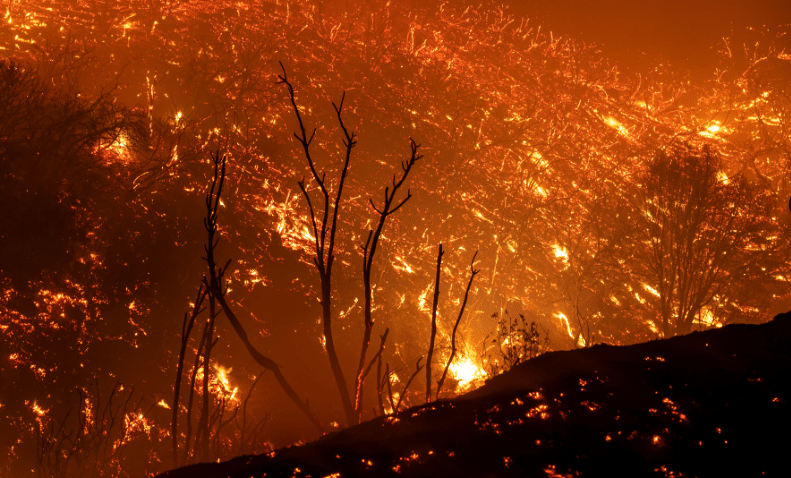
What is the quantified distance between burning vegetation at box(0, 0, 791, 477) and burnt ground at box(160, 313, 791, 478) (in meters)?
3.94

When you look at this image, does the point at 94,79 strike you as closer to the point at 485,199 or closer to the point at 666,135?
the point at 485,199

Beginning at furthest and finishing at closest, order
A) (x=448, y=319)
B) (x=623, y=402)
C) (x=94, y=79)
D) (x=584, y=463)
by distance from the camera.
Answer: (x=448, y=319) < (x=94, y=79) < (x=623, y=402) < (x=584, y=463)

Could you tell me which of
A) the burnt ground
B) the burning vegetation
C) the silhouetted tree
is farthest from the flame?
the burnt ground

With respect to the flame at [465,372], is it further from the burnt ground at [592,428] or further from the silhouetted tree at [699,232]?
the burnt ground at [592,428]

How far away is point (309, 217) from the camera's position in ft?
113

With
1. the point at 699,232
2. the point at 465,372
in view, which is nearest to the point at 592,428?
the point at 699,232

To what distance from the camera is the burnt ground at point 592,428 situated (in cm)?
178

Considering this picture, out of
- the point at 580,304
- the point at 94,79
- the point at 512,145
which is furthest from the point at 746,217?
the point at 94,79

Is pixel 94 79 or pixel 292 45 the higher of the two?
pixel 292 45

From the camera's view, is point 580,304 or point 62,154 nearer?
point 62,154

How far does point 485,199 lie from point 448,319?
12.0m

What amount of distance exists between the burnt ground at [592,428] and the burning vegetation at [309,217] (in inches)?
155

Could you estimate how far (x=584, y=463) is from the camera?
181cm

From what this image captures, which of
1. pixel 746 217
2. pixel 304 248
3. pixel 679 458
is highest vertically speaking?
pixel 304 248
